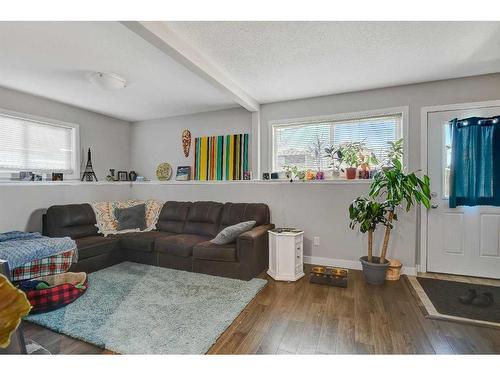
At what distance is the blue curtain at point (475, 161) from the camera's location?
281 centimetres

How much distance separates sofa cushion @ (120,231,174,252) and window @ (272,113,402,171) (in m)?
2.09

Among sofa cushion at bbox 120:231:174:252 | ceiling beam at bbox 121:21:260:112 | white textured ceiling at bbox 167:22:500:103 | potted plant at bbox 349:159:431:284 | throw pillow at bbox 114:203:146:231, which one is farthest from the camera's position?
throw pillow at bbox 114:203:146:231

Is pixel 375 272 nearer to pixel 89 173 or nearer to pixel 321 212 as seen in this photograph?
pixel 321 212

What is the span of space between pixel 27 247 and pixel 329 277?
3.21 m

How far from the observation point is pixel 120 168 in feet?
16.1

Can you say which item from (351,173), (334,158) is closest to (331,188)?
(351,173)

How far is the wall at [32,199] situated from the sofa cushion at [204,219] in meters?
1.84

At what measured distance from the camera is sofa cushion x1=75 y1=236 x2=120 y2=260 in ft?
9.97

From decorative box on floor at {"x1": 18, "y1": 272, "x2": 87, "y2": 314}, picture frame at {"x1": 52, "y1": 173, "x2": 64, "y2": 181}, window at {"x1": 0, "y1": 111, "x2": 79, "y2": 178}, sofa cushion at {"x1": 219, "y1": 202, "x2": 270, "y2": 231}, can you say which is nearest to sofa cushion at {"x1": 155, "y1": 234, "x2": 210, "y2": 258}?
sofa cushion at {"x1": 219, "y1": 202, "x2": 270, "y2": 231}

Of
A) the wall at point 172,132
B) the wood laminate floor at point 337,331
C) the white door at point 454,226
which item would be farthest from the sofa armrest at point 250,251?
the white door at point 454,226

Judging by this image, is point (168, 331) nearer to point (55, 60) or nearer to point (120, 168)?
point (55, 60)

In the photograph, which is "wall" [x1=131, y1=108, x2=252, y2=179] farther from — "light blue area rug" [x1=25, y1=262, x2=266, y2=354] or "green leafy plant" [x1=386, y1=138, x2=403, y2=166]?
"light blue area rug" [x1=25, y1=262, x2=266, y2=354]
